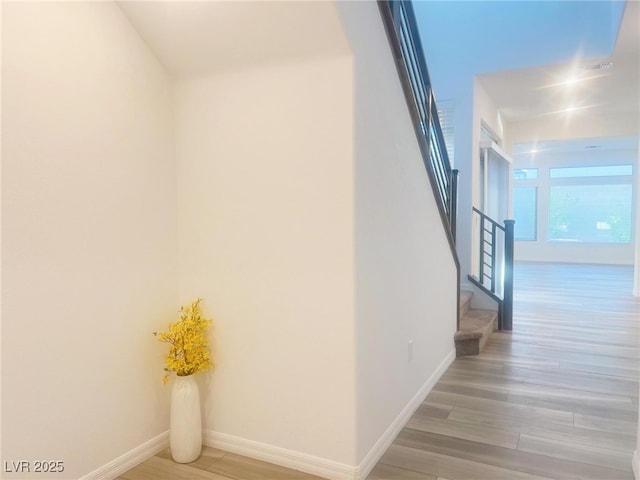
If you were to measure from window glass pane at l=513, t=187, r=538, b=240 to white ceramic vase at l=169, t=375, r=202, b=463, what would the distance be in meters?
11.5

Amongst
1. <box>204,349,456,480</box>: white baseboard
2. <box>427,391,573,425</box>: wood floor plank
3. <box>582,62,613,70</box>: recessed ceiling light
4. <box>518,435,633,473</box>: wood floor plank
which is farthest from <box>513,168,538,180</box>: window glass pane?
<box>204,349,456,480</box>: white baseboard

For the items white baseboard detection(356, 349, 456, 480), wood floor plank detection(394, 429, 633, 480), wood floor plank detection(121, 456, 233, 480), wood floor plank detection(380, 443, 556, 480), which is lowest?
wood floor plank detection(394, 429, 633, 480)

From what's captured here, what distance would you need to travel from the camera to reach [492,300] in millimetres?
4969

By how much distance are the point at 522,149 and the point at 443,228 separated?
7.35m

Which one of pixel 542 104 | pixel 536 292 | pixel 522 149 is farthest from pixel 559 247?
pixel 542 104

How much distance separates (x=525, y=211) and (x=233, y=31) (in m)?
11.7

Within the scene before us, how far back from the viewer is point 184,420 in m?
2.17

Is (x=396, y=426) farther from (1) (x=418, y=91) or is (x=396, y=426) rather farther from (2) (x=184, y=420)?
(1) (x=418, y=91)

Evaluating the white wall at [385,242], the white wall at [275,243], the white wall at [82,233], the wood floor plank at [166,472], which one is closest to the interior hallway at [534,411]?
the white wall at [385,242]

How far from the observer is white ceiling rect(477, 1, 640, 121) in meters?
4.42

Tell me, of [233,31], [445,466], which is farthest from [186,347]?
[233,31]

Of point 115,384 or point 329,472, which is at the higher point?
point 115,384

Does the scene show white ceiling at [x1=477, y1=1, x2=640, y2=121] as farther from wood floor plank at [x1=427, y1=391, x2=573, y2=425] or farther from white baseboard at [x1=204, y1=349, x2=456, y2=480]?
white baseboard at [x1=204, y1=349, x2=456, y2=480]

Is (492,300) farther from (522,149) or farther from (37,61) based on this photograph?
(522,149)
